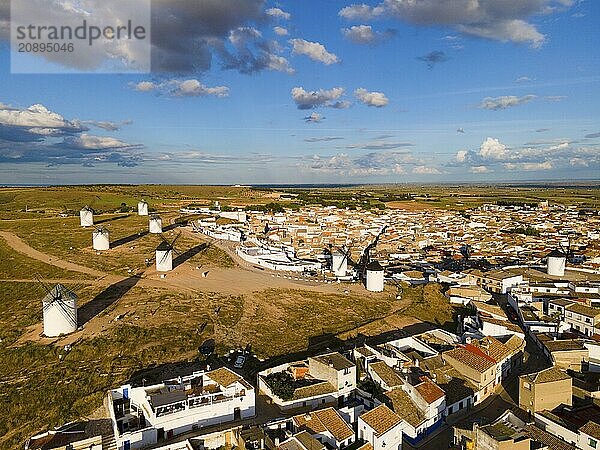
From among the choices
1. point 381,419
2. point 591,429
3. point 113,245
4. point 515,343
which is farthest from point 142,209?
point 591,429

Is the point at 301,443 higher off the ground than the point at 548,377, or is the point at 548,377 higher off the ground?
the point at 548,377

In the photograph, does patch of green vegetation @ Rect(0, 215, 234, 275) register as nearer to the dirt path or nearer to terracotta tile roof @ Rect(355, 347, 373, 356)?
the dirt path

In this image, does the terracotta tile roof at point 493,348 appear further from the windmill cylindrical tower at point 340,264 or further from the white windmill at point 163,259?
the white windmill at point 163,259

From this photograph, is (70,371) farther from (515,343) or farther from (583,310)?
(583,310)

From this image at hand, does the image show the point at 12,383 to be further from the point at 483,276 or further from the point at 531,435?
the point at 483,276

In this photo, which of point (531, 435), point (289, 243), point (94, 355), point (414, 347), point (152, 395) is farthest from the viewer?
point (289, 243)

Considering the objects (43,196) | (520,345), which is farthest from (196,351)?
(43,196)
